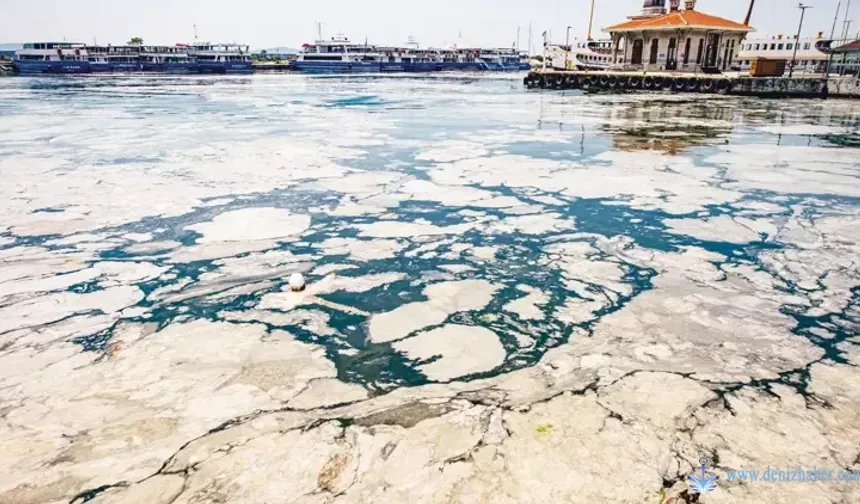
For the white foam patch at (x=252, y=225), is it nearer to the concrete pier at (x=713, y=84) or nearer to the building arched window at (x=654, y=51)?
the concrete pier at (x=713, y=84)

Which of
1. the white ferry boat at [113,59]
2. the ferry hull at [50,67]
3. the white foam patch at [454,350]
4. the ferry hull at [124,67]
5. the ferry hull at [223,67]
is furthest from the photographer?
the ferry hull at [223,67]

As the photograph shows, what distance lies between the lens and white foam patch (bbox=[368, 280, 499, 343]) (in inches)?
121

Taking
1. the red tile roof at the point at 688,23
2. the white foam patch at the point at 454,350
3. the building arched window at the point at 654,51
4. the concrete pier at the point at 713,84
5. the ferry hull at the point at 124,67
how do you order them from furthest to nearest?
the ferry hull at the point at 124,67, the building arched window at the point at 654,51, the red tile roof at the point at 688,23, the concrete pier at the point at 713,84, the white foam patch at the point at 454,350

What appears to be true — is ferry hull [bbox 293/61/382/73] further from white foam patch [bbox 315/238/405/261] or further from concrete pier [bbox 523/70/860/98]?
white foam patch [bbox 315/238/405/261]

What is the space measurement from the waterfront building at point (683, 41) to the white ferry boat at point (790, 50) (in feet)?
51.6

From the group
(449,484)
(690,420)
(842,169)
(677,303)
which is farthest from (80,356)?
(842,169)

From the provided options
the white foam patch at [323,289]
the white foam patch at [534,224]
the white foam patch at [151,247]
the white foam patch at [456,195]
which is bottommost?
the white foam patch at [323,289]

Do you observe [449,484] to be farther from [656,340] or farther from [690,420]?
[656,340]

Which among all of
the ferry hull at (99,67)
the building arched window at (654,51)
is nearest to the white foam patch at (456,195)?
the building arched window at (654,51)

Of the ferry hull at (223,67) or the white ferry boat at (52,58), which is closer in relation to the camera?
the white ferry boat at (52,58)

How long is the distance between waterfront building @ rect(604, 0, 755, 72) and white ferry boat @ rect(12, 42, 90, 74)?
51.9 metres

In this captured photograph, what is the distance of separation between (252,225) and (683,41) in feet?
99.3

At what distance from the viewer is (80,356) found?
9.05 feet

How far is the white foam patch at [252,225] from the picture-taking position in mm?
4638
